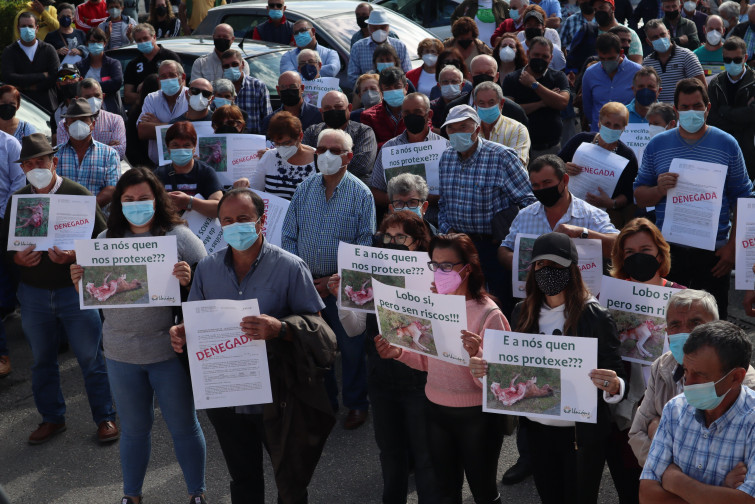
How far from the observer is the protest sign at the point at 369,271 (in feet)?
17.7

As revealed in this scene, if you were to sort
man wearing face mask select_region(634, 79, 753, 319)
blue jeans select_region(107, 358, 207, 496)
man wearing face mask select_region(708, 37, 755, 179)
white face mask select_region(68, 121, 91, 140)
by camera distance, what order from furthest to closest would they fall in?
man wearing face mask select_region(708, 37, 755, 179) → white face mask select_region(68, 121, 91, 140) → man wearing face mask select_region(634, 79, 753, 319) → blue jeans select_region(107, 358, 207, 496)

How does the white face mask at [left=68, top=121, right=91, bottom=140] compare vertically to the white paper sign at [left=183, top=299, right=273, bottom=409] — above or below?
above

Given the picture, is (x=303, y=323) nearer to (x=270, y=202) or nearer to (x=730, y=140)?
(x=270, y=202)

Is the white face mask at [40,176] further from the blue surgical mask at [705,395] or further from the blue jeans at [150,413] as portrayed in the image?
the blue surgical mask at [705,395]

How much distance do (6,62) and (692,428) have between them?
11.5 m

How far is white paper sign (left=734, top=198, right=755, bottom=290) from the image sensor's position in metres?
6.17

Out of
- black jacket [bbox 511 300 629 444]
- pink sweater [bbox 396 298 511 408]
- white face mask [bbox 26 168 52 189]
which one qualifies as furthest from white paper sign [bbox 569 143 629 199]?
white face mask [bbox 26 168 52 189]

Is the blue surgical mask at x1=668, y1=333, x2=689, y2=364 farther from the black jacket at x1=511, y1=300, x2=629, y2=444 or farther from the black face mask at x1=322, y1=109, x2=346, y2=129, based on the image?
the black face mask at x1=322, y1=109, x2=346, y2=129

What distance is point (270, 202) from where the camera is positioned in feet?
24.1

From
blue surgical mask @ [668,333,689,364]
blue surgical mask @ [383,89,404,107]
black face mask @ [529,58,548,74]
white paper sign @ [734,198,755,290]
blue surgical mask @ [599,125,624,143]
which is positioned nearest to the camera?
blue surgical mask @ [668,333,689,364]

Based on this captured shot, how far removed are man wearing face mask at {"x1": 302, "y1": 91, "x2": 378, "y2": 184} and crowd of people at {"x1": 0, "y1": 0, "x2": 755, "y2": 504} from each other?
19 millimetres

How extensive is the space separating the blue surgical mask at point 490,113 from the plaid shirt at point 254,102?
3112mm

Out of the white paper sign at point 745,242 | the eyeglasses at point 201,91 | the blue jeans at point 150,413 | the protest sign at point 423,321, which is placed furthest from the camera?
the eyeglasses at point 201,91

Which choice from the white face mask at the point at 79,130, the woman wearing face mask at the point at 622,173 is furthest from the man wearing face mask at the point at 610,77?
the white face mask at the point at 79,130
